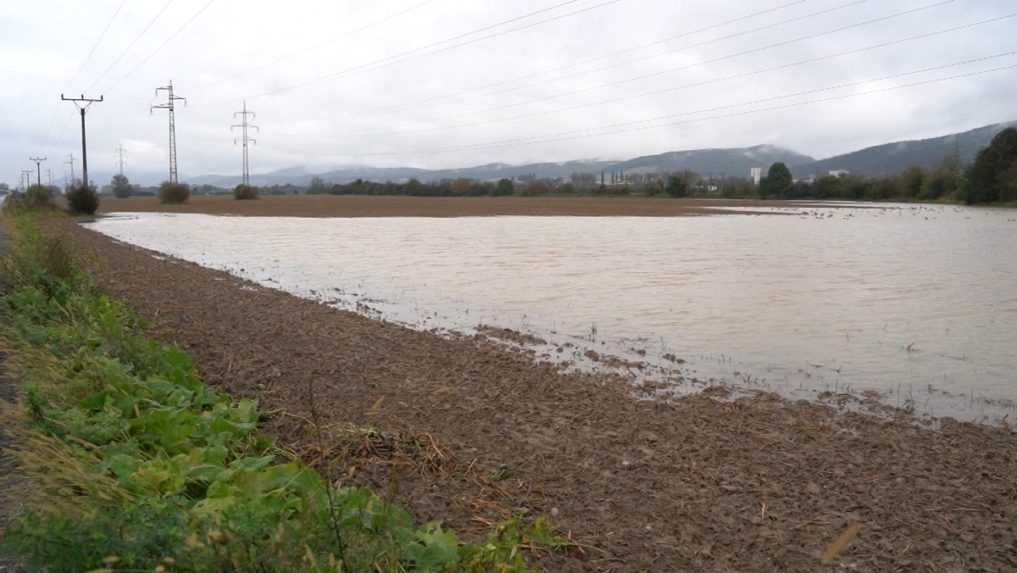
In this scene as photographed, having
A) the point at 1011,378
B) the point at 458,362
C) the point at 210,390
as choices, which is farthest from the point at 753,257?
the point at 210,390

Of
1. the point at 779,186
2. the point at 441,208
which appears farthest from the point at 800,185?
the point at 441,208

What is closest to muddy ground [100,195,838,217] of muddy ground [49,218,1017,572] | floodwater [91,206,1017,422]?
floodwater [91,206,1017,422]

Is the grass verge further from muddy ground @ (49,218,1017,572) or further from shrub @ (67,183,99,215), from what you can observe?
shrub @ (67,183,99,215)

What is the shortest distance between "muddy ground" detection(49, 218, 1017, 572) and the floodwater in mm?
1588

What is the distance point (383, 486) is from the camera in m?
4.87

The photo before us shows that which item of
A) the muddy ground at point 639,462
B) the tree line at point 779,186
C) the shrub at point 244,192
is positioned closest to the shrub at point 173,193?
the tree line at point 779,186

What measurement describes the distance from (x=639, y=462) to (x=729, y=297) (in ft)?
31.9

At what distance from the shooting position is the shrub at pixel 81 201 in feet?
188

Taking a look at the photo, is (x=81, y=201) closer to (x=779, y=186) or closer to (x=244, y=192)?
(x=244, y=192)

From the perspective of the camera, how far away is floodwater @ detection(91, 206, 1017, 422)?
29.4ft

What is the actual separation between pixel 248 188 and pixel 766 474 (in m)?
95.8

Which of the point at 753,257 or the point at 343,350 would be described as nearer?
the point at 343,350

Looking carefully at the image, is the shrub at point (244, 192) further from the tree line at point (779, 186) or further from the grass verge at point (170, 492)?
the grass verge at point (170, 492)

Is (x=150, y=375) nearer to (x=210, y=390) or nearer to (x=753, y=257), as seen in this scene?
(x=210, y=390)
